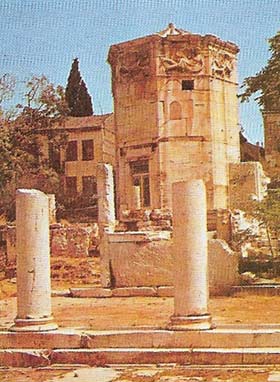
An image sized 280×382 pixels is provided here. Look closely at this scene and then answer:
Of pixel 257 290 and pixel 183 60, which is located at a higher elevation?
pixel 183 60

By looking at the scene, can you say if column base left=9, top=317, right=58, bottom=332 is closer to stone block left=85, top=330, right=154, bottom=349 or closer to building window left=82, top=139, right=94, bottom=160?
stone block left=85, top=330, right=154, bottom=349

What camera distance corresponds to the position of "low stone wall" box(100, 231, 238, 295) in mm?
21078

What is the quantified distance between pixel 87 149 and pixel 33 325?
4201 centimetres

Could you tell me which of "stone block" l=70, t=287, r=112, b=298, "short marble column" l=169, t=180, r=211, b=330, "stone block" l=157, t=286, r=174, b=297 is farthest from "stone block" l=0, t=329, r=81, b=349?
"stone block" l=70, t=287, r=112, b=298

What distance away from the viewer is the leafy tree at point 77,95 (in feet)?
185

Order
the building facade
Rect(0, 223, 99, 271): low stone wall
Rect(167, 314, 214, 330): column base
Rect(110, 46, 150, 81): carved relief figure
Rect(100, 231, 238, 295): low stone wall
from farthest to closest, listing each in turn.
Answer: the building facade < Rect(110, 46, 150, 81): carved relief figure < Rect(0, 223, 99, 271): low stone wall < Rect(100, 231, 238, 295): low stone wall < Rect(167, 314, 214, 330): column base

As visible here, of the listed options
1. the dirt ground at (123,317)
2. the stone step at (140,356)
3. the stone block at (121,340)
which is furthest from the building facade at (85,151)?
the stone step at (140,356)

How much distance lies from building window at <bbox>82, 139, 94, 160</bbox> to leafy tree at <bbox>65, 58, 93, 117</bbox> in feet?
8.26

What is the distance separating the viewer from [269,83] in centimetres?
2564

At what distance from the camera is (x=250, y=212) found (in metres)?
26.0

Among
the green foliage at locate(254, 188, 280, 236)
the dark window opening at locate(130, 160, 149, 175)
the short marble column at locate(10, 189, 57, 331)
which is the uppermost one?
the dark window opening at locate(130, 160, 149, 175)

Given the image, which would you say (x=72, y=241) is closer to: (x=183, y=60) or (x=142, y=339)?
(x=183, y=60)

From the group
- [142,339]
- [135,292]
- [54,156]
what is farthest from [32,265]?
[54,156]

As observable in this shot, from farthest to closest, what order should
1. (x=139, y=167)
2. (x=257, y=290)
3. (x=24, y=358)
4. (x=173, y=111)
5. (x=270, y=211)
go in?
(x=139, y=167) < (x=173, y=111) < (x=270, y=211) < (x=257, y=290) < (x=24, y=358)
